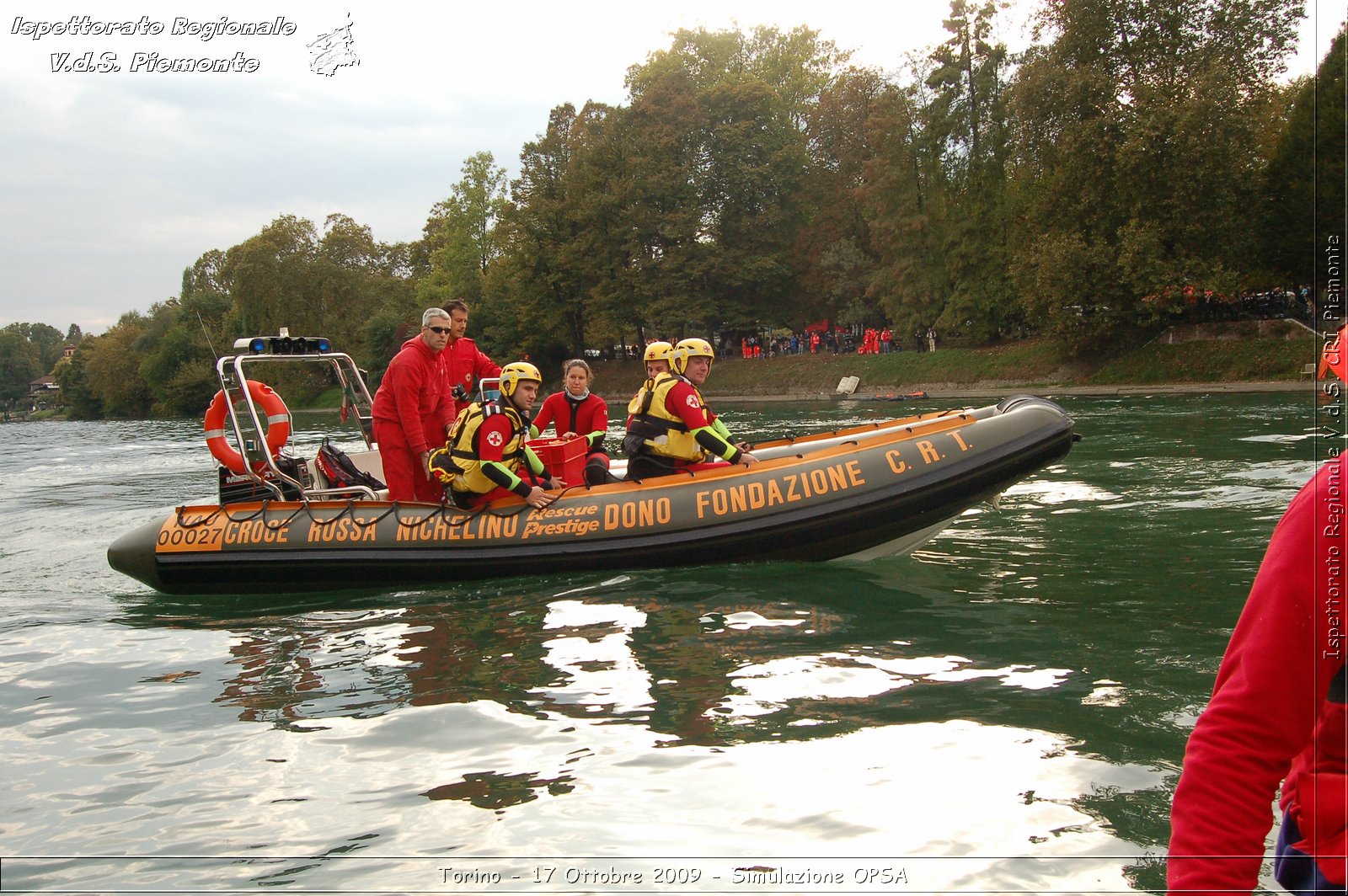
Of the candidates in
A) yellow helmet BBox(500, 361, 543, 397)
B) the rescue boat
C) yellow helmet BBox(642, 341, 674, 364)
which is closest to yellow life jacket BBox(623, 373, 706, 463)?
yellow helmet BBox(642, 341, 674, 364)

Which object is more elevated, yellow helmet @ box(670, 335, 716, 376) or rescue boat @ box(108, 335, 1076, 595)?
yellow helmet @ box(670, 335, 716, 376)

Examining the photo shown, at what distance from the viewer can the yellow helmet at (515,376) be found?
7430 millimetres

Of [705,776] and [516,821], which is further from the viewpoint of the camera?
[705,776]

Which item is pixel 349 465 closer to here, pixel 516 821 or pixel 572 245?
pixel 516 821

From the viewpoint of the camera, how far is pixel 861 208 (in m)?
40.8

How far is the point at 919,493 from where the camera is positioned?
7.18m

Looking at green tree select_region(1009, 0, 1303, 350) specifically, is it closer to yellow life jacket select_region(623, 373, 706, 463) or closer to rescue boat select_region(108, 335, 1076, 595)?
rescue boat select_region(108, 335, 1076, 595)

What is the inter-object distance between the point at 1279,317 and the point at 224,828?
29257mm

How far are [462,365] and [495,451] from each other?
6.57 feet

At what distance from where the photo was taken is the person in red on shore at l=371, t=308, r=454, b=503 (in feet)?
26.6

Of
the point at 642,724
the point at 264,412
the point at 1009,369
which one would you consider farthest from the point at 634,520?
the point at 1009,369

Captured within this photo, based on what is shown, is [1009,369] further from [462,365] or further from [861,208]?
[462,365]

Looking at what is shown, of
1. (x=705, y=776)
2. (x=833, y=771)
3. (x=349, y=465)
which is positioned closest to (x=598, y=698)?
(x=705, y=776)

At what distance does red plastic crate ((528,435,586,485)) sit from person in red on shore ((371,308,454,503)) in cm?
83
